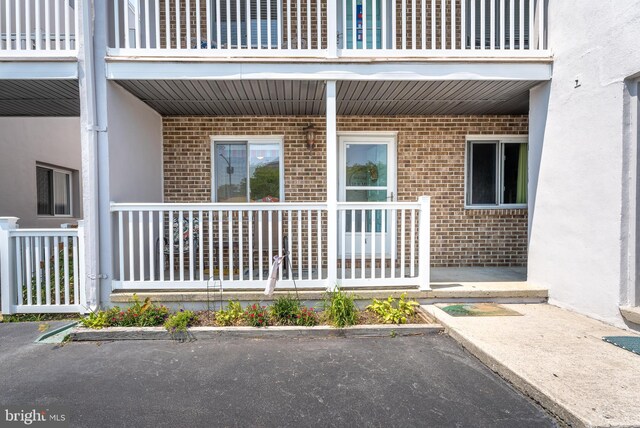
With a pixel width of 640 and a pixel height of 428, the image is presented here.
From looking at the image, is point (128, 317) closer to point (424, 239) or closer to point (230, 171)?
point (230, 171)

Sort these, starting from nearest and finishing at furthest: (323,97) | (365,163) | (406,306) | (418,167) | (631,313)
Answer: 1. (631,313)
2. (406,306)
3. (323,97)
4. (418,167)
5. (365,163)

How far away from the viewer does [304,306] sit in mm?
4172

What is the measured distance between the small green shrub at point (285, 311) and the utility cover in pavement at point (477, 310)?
1.80m

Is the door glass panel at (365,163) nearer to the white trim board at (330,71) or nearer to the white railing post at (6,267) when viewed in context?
the white trim board at (330,71)

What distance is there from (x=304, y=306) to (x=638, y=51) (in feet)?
14.2

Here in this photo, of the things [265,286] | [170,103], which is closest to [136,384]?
[265,286]

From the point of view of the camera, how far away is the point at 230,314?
388 centimetres

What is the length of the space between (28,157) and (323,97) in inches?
286

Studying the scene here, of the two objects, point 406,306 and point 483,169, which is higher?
point 483,169

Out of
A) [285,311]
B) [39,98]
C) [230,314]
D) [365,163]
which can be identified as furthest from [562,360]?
[39,98]

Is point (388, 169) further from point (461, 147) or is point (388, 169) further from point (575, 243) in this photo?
point (575, 243)

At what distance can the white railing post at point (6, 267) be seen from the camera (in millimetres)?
3979

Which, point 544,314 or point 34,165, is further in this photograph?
point 34,165

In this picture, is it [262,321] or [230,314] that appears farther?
[230,314]
